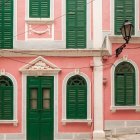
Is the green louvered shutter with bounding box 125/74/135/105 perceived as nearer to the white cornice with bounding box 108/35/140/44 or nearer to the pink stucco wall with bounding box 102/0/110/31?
the white cornice with bounding box 108/35/140/44

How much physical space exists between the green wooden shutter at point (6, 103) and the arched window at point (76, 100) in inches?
80.5

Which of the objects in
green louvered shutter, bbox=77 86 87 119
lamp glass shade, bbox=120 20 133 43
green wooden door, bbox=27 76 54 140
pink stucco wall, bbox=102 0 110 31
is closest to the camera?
lamp glass shade, bbox=120 20 133 43

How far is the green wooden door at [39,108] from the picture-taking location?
522 inches

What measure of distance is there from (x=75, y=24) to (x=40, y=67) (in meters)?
2.03

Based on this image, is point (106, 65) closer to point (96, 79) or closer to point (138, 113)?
point (96, 79)

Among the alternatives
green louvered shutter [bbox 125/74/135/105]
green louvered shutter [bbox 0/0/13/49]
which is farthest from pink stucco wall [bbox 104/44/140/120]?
green louvered shutter [bbox 0/0/13/49]

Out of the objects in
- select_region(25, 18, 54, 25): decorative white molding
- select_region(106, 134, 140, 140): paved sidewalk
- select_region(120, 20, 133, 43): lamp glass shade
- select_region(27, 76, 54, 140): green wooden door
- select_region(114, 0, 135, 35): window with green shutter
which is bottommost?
select_region(106, 134, 140, 140): paved sidewalk

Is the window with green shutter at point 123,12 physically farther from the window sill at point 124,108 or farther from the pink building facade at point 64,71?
the window sill at point 124,108

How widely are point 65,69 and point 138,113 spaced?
311 centimetres

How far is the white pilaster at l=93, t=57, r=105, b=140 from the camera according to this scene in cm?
1324

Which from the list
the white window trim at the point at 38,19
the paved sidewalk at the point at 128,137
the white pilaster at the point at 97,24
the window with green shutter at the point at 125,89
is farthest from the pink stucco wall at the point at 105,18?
the paved sidewalk at the point at 128,137

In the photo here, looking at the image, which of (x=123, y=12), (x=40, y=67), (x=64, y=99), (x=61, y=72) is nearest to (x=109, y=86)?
(x=64, y=99)

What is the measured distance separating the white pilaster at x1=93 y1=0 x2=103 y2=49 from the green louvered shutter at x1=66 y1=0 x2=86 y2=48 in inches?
14.7

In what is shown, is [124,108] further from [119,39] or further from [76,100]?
[119,39]
